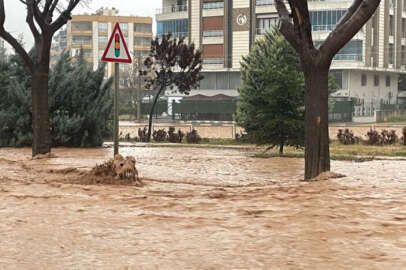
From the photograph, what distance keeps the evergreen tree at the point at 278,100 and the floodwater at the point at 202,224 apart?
25.3 feet

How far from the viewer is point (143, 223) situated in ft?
22.7

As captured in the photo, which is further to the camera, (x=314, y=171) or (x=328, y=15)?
(x=328, y=15)

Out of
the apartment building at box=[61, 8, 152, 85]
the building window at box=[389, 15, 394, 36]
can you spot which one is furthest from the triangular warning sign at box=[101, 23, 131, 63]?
the apartment building at box=[61, 8, 152, 85]

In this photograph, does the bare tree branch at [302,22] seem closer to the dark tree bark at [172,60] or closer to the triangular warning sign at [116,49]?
the triangular warning sign at [116,49]

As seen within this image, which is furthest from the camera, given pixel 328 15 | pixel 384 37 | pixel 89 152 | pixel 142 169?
pixel 384 37

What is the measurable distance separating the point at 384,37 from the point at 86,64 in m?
48.7

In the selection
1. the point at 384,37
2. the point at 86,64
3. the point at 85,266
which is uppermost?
the point at 384,37

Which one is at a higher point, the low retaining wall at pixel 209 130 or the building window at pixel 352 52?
the building window at pixel 352 52

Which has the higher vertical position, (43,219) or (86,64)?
(86,64)

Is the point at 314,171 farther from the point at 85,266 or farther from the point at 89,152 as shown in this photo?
the point at 89,152

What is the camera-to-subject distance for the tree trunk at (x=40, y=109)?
16.1 metres

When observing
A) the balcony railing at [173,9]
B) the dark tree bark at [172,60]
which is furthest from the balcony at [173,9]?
the dark tree bark at [172,60]

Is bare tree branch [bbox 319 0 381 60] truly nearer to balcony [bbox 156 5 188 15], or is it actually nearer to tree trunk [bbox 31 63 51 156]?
tree trunk [bbox 31 63 51 156]

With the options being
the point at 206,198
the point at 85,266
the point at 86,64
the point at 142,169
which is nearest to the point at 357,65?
the point at 86,64
